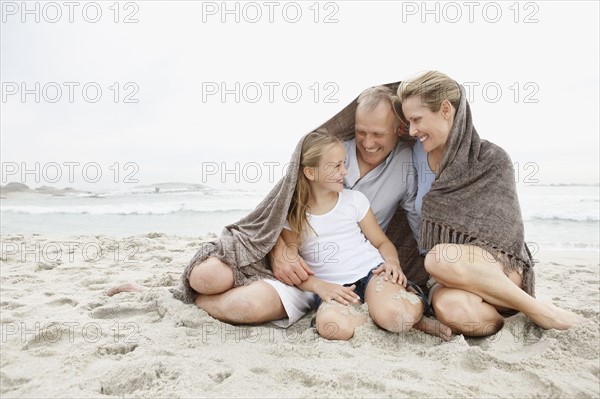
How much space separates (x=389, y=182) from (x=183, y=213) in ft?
30.6

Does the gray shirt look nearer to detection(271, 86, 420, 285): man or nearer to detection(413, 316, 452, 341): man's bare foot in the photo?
detection(271, 86, 420, 285): man

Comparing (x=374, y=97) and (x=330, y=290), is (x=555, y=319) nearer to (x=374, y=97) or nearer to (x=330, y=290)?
(x=330, y=290)

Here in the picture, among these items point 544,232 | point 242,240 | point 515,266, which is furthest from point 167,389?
point 544,232

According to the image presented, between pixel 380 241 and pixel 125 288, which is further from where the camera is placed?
pixel 125 288

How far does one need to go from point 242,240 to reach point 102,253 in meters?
2.79

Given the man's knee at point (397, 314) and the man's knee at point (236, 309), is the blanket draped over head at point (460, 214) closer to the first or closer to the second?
the man's knee at point (236, 309)

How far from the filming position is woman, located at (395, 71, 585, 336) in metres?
2.36

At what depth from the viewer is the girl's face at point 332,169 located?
106 inches

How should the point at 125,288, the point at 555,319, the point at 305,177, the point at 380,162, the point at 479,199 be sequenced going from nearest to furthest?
the point at 555,319 → the point at 479,199 → the point at 305,177 → the point at 380,162 → the point at 125,288

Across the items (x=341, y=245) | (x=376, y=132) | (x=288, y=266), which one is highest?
(x=376, y=132)

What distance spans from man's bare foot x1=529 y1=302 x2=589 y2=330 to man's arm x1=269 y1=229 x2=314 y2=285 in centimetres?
117

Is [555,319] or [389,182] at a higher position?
[389,182]

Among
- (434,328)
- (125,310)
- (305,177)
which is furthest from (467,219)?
(125,310)

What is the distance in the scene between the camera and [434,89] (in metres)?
2.50
